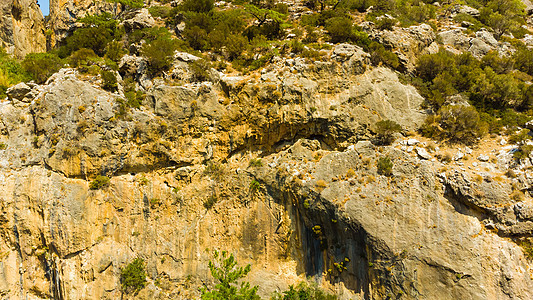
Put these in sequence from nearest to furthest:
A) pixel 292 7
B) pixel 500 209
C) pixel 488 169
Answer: pixel 500 209
pixel 488 169
pixel 292 7

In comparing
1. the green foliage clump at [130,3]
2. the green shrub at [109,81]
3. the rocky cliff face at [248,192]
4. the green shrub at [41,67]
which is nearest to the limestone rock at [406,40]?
the rocky cliff face at [248,192]

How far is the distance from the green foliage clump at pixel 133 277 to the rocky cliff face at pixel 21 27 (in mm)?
20049

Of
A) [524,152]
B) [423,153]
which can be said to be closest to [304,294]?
[423,153]

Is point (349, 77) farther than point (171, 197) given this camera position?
Yes

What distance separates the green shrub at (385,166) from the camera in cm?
1359

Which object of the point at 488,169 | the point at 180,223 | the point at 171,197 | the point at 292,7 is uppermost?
the point at 292,7

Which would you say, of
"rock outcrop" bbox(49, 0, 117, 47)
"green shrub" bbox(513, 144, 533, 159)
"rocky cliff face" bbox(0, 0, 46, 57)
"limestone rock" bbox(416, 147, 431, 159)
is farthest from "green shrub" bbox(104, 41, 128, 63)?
"green shrub" bbox(513, 144, 533, 159)

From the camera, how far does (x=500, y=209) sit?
457 inches

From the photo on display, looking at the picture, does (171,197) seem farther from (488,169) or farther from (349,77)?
(488,169)

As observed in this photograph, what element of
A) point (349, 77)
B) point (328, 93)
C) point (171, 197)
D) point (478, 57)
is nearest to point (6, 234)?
point (171, 197)

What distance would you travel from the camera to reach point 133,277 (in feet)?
46.4

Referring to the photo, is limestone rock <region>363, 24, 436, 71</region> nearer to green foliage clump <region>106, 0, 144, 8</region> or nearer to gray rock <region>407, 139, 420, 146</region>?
gray rock <region>407, 139, 420, 146</region>

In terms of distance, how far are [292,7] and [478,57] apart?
54.9 ft

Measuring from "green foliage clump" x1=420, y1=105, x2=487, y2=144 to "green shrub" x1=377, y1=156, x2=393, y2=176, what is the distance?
338 centimetres
